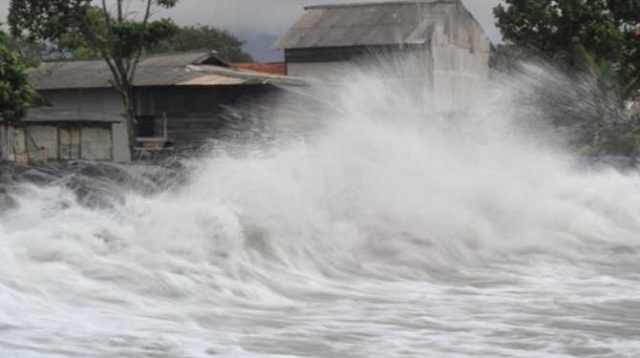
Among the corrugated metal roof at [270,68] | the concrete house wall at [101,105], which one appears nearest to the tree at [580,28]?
the corrugated metal roof at [270,68]

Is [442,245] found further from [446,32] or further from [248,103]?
[446,32]

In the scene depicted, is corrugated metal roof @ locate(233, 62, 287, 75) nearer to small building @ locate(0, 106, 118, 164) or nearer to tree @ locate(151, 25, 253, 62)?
small building @ locate(0, 106, 118, 164)

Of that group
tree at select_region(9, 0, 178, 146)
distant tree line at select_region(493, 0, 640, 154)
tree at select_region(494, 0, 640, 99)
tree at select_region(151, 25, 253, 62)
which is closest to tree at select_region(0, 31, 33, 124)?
tree at select_region(9, 0, 178, 146)

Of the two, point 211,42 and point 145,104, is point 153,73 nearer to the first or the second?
point 145,104

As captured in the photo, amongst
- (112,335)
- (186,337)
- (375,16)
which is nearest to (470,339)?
(186,337)

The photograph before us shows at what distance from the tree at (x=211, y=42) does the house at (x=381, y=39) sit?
21923 mm

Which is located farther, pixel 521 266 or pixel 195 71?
pixel 195 71

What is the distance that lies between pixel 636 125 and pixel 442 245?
14513 mm

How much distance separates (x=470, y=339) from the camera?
709 cm

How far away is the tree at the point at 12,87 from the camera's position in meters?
20.7

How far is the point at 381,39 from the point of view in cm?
3550

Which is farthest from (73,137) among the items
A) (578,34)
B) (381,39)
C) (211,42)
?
(211,42)

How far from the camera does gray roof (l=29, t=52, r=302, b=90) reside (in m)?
30.2

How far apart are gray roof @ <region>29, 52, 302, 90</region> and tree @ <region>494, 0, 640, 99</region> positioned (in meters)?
7.72
